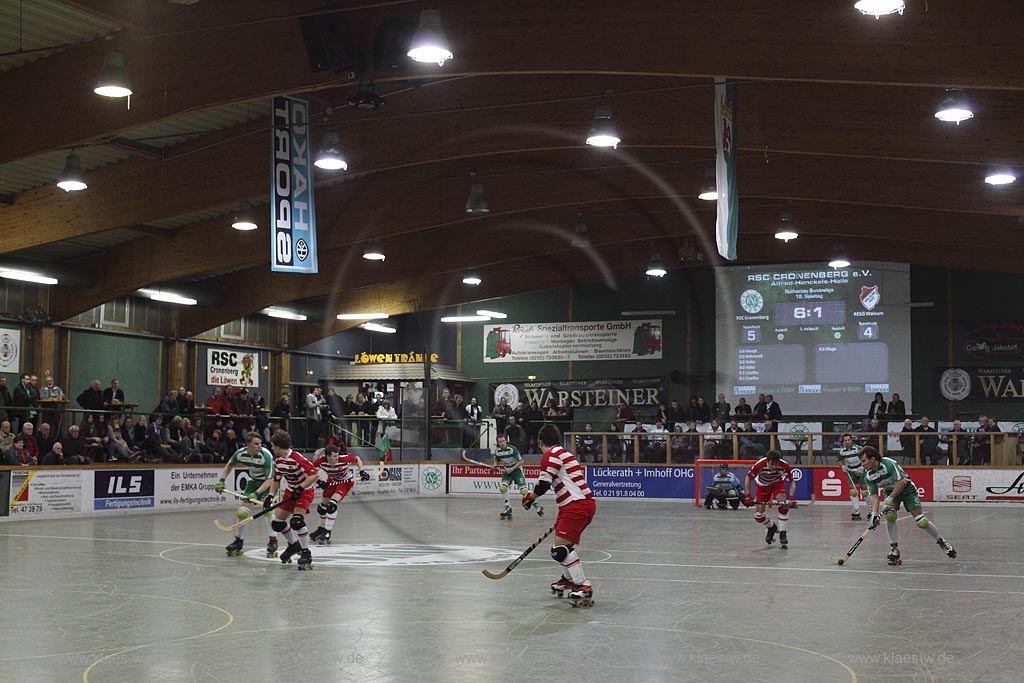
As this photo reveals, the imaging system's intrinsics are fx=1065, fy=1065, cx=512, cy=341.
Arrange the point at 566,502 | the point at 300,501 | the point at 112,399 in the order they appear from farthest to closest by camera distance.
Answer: the point at 112,399 → the point at 300,501 → the point at 566,502

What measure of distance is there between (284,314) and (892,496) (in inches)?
1249

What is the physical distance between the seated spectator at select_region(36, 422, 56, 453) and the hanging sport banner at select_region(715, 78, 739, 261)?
17.3m

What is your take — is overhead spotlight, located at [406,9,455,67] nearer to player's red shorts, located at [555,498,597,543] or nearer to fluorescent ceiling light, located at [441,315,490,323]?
player's red shorts, located at [555,498,597,543]

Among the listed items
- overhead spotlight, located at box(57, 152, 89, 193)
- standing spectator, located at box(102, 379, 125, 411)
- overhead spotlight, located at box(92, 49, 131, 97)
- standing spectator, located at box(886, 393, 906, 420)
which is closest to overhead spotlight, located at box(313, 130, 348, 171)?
overhead spotlight, located at box(57, 152, 89, 193)

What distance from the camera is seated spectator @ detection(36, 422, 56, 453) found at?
26.0 metres

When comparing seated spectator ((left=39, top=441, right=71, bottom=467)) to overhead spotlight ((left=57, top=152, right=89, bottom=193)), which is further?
seated spectator ((left=39, top=441, right=71, bottom=467))

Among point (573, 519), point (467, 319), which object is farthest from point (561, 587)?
point (467, 319)

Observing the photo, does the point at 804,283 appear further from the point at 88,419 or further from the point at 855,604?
the point at 855,604

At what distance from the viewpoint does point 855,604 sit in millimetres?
11867

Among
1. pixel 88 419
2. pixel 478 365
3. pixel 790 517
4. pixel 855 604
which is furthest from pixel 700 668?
pixel 478 365

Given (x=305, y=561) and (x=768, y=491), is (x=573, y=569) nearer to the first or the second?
(x=305, y=561)

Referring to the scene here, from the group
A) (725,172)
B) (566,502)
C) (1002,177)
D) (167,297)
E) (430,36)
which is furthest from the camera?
(167,297)

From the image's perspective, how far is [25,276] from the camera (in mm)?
32500

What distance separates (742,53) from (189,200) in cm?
1479
